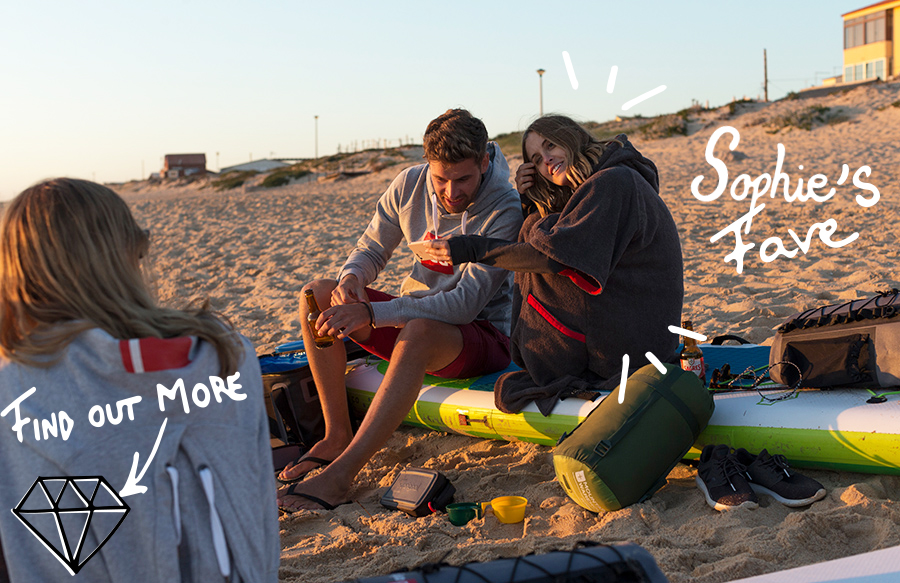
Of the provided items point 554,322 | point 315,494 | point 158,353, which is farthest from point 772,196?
point 158,353

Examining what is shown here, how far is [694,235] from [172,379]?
22.5ft

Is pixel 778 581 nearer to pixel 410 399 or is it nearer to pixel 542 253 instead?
pixel 542 253

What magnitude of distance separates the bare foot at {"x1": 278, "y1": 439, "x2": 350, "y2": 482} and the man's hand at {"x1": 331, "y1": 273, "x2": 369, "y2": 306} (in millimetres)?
622

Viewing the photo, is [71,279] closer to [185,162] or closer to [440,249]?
[440,249]

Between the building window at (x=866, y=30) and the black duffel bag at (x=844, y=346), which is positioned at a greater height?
the building window at (x=866, y=30)

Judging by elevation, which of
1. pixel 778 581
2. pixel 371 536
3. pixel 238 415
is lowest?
pixel 371 536

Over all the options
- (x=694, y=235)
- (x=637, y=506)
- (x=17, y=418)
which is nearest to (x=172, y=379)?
(x=17, y=418)

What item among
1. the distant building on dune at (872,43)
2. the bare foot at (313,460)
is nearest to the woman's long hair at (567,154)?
the bare foot at (313,460)

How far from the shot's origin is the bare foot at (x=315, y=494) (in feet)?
9.35

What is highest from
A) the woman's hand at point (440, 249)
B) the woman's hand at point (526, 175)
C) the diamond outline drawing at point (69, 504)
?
the woman's hand at point (526, 175)

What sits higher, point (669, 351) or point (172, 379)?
point (172, 379)

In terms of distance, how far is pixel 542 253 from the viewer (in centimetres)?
286

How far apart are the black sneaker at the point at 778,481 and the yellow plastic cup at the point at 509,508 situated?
0.78 m

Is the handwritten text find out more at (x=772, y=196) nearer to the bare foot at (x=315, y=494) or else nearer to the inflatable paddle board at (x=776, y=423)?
the inflatable paddle board at (x=776, y=423)
